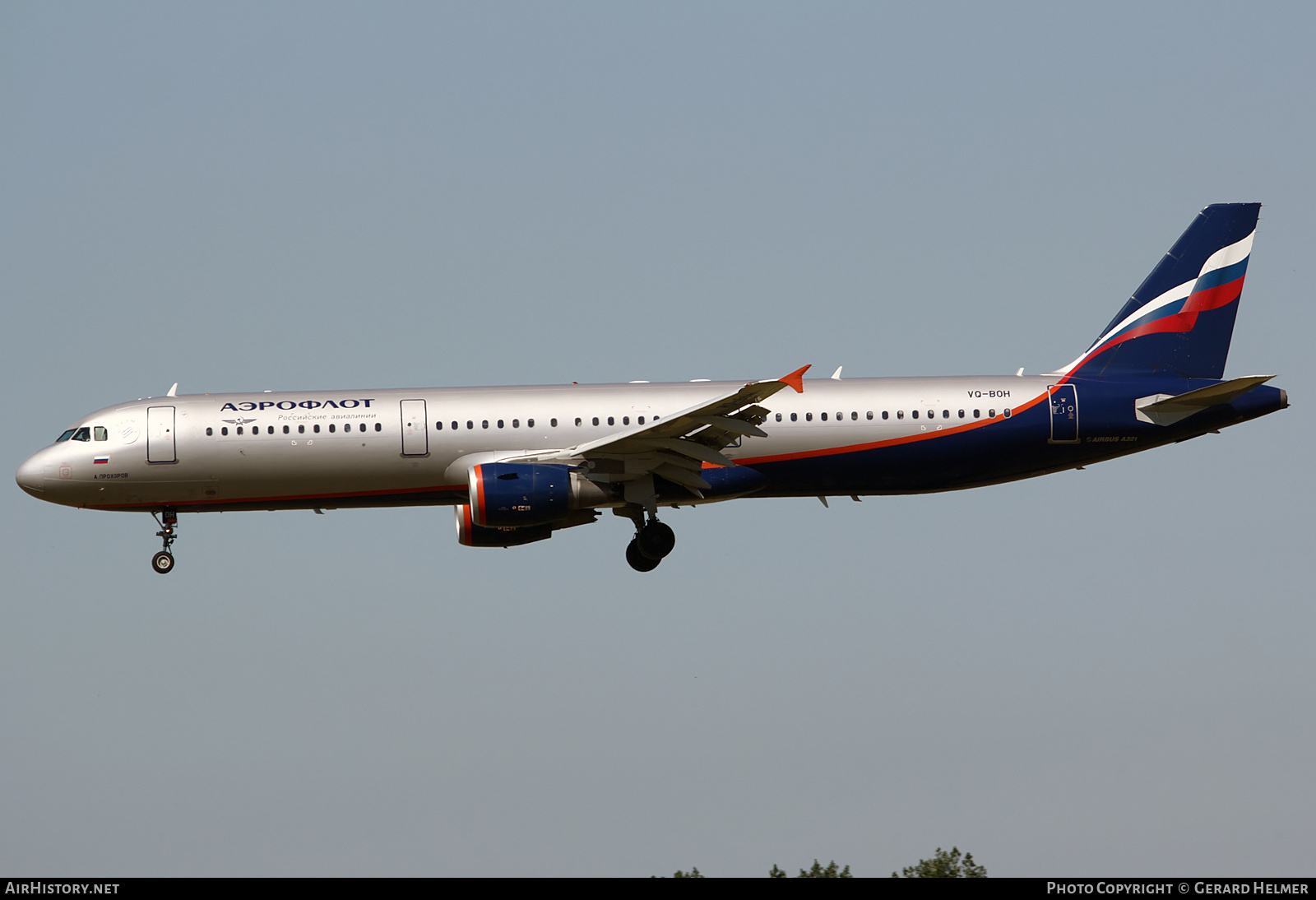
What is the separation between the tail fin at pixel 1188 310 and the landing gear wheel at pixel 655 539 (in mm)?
10564

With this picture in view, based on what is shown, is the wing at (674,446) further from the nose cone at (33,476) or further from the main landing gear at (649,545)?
the nose cone at (33,476)

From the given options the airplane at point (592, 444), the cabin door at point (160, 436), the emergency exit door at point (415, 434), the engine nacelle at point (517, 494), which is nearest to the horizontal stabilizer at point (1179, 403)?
the airplane at point (592, 444)

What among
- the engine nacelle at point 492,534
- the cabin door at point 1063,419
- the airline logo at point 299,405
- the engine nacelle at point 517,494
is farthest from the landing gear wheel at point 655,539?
the cabin door at point 1063,419

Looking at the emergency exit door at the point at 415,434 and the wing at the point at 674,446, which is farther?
the emergency exit door at the point at 415,434

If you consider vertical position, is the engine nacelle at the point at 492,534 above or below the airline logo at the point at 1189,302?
below

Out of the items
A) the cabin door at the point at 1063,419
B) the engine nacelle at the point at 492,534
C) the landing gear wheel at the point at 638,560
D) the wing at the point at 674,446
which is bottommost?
the landing gear wheel at the point at 638,560

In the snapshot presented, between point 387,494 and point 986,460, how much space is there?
13.7 meters

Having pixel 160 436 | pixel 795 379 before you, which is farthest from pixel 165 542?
pixel 795 379

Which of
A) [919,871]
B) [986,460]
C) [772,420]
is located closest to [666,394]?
[772,420]

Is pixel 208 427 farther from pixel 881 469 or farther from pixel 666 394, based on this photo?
pixel 881 469

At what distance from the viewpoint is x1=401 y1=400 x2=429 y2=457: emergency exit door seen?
118 feet

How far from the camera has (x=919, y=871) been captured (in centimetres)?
4894

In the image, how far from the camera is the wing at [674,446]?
1328 inches

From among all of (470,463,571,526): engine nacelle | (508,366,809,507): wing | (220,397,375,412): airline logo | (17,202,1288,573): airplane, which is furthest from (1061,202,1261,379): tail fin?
(220,397,375,412): airline logo
